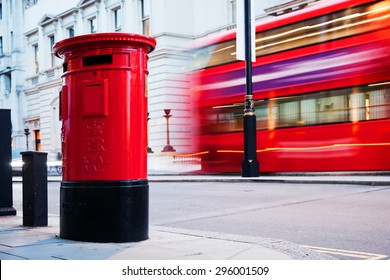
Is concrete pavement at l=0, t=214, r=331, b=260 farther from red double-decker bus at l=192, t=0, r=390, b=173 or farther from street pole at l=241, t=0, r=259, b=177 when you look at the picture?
street pole at l=241, t=0, r=259, b=177

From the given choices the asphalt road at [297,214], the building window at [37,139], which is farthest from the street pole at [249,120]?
the building window at [37,139]

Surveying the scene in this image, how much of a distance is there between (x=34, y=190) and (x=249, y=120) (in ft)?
34.3

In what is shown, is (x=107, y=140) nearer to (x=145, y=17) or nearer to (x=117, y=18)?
(x=145, y=17)

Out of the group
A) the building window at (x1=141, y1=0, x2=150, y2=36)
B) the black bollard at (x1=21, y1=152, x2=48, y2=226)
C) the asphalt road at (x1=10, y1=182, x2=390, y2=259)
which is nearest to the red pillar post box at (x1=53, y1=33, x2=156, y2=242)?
the black bollard at (x1=21, y1=152, x2=48, y2=226)

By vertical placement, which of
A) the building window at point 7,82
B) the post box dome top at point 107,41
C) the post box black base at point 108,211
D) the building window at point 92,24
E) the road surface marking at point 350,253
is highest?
the building window at point 92,24

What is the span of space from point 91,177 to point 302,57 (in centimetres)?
1218

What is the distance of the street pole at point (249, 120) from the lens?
16703mm

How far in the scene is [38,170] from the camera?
704cm

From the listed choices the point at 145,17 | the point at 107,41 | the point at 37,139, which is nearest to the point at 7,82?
the point at 37,139

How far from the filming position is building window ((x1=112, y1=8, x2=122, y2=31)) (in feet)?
108

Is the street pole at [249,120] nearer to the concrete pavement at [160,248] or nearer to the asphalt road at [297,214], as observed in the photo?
the asphalt road at [297,214]

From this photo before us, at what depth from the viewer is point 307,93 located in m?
16.7

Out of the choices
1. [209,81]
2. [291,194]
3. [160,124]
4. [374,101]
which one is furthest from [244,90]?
[160,124]

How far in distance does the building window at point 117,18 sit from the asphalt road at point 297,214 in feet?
70.2
